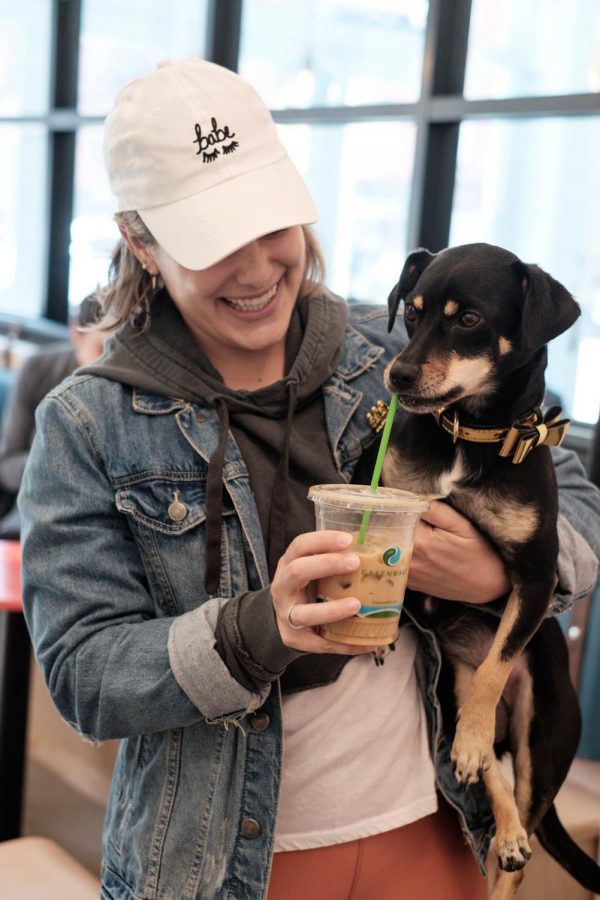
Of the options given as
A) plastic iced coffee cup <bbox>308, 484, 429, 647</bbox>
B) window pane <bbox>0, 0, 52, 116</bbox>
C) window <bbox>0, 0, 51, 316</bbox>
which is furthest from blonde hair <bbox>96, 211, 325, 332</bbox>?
window pane <bbox>0, 0, 52, 116</bbox>

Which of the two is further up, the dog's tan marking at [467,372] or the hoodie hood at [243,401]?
the dog's tan marking at [467,372]

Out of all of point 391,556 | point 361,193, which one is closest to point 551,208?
point 361,193

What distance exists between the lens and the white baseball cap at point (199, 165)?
133cm

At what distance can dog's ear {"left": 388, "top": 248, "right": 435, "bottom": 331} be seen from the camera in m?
1.54

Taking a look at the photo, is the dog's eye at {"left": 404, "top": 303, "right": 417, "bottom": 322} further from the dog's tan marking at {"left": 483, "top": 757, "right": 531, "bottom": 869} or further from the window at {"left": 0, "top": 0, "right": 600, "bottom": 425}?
the window at {"left": 0, "top": 0, "right": 600, "bottom": 425}

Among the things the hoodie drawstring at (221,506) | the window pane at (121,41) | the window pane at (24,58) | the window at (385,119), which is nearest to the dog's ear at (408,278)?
the hoodie drawstring at (221,506)

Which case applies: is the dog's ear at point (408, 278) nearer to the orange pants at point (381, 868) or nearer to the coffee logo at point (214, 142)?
the coffee logo at point (214, 142)

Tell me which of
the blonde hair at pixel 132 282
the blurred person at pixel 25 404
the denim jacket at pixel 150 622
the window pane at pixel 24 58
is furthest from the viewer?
the window pane at pixel 24 58

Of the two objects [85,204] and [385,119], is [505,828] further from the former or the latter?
[85,204]

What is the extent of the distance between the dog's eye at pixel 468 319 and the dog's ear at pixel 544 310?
7 cm

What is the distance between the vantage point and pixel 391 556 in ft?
3.56

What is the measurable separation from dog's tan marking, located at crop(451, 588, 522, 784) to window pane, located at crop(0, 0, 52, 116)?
6483mm

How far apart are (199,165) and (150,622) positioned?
1.94 ft

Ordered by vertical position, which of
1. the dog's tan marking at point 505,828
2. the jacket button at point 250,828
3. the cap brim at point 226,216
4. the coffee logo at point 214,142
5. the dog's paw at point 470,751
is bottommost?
the dog's tan marking at point 505,828
